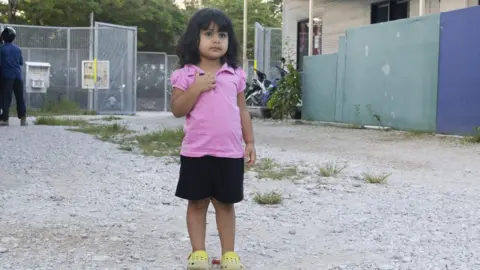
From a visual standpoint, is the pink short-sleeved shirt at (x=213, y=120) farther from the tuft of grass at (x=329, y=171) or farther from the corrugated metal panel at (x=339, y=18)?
the corrugated metal panel at (x=339, y=18)

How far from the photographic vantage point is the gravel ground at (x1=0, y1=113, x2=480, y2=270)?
9.94ft

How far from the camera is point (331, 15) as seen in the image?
15.5 meters

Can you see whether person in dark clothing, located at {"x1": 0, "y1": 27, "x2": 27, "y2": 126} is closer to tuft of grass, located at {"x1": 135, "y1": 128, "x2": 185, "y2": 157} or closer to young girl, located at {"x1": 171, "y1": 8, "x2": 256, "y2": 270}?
tuft of grass, located at {"x1": 135, "y1": 128, "x2": 185, "y2": 157}

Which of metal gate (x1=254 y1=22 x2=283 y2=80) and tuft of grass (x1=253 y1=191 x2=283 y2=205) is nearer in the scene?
tuft of grass (x1=253 y1=191 x2=283 y2=205)

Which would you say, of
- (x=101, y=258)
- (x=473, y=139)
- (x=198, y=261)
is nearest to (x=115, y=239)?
(x=101, y=258)

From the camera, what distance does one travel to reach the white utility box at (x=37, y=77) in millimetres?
16547

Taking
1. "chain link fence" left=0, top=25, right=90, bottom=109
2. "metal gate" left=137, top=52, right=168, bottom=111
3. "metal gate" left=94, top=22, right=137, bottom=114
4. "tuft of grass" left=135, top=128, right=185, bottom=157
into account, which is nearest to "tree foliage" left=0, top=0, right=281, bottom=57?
"metal gate" left=137, top=52, right=168, bottom=111

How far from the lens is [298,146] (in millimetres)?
8242

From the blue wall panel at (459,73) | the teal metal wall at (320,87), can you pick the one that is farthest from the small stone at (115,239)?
A: the teal metal wall at (320,87)

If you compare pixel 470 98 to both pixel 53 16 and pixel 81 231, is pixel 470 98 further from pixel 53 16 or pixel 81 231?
pixel 53 16

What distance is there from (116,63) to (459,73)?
10.7 metres

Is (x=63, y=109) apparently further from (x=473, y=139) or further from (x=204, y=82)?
(x=204, y=82)

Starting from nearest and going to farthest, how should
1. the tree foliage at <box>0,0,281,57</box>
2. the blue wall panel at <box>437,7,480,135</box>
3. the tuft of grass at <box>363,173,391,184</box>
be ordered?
the tuft of grass at <box>363,173,391,184</box> < the blue wall panel at <box>437,7,480,135</box> < the tree foliage at <box>0,0,281,57</box>

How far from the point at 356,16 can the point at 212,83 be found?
12.5 meters
